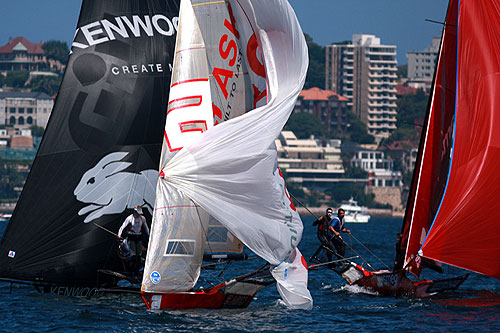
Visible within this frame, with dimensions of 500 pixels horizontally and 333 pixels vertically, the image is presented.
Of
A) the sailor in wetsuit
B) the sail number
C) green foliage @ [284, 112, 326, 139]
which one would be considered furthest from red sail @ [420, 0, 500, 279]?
green foliage @ [284, 112, 326, 139]

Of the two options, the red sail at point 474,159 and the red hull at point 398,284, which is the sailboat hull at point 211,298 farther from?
the red sail at point 474,159

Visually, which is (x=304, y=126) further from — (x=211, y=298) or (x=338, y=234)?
(x=211, y=298)

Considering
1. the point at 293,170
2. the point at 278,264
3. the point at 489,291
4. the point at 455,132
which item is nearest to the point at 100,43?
the point at 278,264

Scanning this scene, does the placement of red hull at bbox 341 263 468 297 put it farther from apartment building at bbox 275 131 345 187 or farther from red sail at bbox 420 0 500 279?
apartment building at bbox 275 131 345 187

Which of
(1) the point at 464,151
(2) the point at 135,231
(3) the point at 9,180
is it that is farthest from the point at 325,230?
(3) the point at 9,180

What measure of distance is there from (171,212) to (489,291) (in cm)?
1045

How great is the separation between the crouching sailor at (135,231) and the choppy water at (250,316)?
801 millimetres

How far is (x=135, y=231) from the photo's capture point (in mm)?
18984

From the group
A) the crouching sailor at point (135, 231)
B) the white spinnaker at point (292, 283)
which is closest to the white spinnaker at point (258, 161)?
the white spinnaker at point (292, 283)

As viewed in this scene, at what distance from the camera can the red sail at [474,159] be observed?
20.6m

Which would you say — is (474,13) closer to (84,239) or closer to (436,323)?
(436,323)

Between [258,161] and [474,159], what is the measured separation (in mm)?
5856

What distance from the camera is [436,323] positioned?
1831cm

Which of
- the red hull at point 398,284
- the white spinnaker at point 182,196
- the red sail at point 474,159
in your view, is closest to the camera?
the white spinnaker at point 182,196
